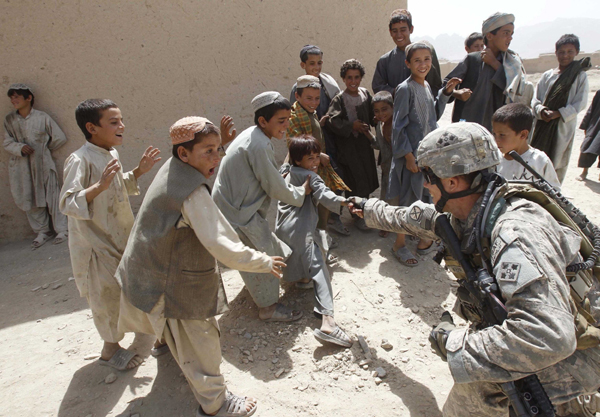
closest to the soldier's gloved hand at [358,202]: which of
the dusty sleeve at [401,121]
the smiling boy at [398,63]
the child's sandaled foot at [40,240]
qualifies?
the dusty sleeve at [401,121]

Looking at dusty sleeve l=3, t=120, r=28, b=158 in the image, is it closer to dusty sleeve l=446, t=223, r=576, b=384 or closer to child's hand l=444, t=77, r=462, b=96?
child's hand l=444, t=77, r=462, b=96

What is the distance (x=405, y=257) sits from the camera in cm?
388

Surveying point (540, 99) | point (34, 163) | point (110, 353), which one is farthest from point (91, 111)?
point (540, 99)

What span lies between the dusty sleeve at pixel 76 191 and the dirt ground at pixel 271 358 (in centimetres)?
119

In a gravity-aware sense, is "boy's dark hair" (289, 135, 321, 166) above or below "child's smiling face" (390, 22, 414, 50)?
below

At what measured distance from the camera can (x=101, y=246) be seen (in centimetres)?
260

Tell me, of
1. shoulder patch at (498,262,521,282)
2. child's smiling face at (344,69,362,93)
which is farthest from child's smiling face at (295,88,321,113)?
shoulder patch at (498,262,521,282)

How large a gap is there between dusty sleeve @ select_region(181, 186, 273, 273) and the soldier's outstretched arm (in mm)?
983

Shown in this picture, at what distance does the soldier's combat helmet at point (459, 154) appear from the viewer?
1.73 metres

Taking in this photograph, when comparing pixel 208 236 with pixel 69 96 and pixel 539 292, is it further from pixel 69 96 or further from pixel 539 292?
pixel 69 96

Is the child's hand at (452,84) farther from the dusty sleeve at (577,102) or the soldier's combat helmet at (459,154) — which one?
the soldier's combat helmet at (459,154)

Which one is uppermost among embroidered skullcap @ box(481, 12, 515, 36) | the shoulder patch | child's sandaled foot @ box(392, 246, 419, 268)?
embroidered skullcap @ box(481, 12, 515, 36)

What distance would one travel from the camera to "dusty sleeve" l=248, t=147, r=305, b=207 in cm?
285

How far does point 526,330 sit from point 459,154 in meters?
0.79
